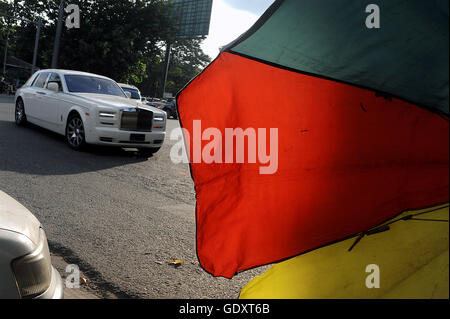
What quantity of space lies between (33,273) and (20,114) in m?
10.6

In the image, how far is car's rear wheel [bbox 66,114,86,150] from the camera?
875 cm

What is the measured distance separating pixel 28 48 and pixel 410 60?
139ft

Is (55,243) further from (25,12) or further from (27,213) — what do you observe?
(25,12)

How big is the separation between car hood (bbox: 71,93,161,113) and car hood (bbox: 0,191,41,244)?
6.31 m

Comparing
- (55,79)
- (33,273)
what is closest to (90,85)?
(55,79)

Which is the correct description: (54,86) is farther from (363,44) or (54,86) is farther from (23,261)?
(363,44)

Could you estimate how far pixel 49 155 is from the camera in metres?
8.12

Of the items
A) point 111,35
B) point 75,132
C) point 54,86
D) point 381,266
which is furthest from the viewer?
point 111,35

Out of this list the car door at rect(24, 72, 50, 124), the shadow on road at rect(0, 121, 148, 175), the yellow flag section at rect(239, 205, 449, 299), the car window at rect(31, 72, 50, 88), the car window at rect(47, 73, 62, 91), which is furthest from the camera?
the car window at rect(31, 72, 50, 88)

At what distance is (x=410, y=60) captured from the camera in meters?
2.00

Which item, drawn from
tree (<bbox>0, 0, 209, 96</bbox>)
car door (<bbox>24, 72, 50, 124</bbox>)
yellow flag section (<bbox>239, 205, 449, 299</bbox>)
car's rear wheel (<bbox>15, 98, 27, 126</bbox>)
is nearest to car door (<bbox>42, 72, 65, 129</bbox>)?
car door (<bbox>24, 72, 50, 124</bbox>)

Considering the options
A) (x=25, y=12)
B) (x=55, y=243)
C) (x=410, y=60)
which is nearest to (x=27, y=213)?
(x=55, y=243)

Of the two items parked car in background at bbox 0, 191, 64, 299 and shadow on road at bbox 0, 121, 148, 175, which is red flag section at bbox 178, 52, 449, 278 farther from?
shadow on road at bbox 0, 121, 148, 175

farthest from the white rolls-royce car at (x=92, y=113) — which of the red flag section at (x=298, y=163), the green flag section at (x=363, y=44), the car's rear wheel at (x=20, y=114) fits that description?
the green flag section at (x=363, y=44)
